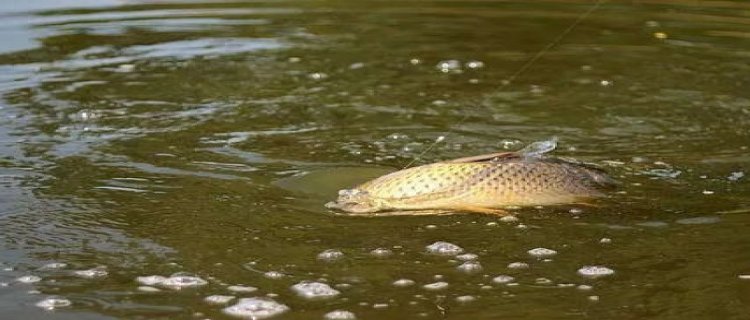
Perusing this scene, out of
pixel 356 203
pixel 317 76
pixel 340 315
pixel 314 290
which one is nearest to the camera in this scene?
pixel 340 315

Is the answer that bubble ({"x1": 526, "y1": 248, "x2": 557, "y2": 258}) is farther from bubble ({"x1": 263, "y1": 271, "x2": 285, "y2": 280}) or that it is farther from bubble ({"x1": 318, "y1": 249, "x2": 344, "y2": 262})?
bubble ({"x1": 263, "y1": 271, "x2": 285, "y2": 280})

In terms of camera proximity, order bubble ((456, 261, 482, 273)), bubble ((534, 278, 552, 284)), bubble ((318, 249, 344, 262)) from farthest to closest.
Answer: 1. bubble ((318, 249, 344, 262))
2. bubble ((456, 261, 482, 273))
3. bubble ((534, 278, 552, 284))

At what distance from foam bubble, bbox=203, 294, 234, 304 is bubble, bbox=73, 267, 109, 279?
18.6 inches

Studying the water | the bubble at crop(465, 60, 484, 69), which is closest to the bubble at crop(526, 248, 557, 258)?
the water

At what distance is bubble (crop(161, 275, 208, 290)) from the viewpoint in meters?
4.16

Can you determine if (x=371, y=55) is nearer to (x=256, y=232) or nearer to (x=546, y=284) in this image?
(x=256, y=232)

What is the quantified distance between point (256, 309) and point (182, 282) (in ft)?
1.28

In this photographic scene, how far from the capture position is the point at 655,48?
941 cm

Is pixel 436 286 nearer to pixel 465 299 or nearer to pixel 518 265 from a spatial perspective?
pixel 465 299

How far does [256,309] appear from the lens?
12.9ft

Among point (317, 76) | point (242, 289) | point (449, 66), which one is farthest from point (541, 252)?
point (449, 66)

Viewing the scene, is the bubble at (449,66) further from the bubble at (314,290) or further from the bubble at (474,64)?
the bubble at (314,290)

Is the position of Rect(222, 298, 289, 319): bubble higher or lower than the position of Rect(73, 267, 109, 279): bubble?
lower

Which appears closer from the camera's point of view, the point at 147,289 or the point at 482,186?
the point at 147,289
